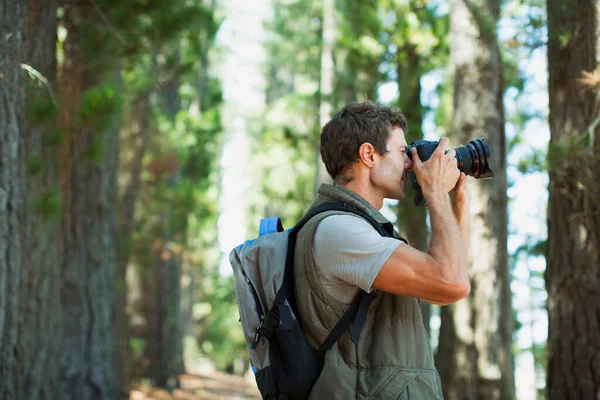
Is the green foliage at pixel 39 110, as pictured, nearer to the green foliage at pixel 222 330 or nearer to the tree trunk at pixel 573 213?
the tree trunk at pixel 573 213

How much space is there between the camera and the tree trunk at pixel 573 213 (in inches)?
175

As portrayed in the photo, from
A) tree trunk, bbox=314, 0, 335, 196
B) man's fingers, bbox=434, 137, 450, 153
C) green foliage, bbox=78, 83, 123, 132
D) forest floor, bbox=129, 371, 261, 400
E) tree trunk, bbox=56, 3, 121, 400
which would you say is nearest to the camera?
man's fingers, bbox=434, 137, 450, 153

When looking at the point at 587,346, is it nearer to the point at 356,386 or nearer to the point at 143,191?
the point at 356,386

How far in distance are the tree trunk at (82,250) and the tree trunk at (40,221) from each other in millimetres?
1799

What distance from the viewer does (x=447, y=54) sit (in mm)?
11203

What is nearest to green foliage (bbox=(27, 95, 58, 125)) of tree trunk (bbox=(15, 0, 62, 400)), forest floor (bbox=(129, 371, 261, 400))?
tree trunk (bbox=(15, 0, 62, 400))

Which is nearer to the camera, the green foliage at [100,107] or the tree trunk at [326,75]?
the green foliage at [100,107]

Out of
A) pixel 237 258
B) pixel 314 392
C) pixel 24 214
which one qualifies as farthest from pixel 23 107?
pixel 314 392

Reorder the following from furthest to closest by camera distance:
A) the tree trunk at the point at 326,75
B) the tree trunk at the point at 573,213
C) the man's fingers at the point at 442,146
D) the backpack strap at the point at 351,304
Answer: the tree trunk at the point at 326,75 < the tree trunk at the point at 573,213 < the man's fingers at the point at 442,146 < the backpack strap at the point at 351,304

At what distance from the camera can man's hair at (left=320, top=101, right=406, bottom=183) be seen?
2.83 m

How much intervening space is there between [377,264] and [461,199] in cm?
62

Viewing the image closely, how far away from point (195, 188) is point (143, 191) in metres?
1.12

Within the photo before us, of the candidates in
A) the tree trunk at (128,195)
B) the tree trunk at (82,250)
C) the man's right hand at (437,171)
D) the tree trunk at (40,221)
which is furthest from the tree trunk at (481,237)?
the tree trunk at (128,195)

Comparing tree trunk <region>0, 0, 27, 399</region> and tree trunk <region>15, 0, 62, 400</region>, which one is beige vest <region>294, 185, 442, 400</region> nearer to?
tree trunk <region>0, 0, 27, 399</region>
